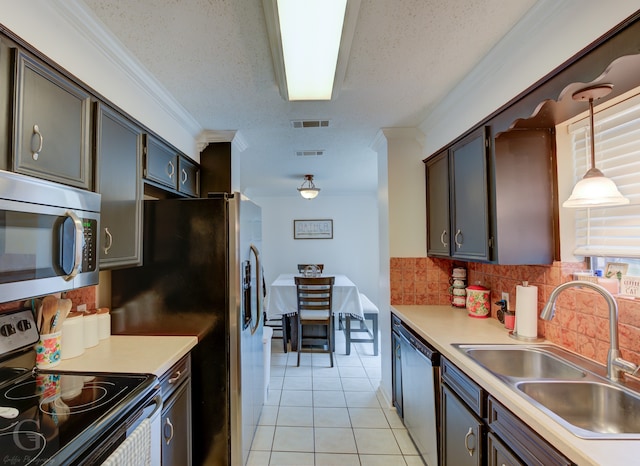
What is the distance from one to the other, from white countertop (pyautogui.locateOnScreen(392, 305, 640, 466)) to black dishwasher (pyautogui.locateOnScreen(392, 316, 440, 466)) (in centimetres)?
9

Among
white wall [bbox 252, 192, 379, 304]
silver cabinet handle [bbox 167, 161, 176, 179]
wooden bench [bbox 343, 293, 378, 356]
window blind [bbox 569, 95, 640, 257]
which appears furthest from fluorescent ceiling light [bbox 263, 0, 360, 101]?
white wall [bbox 252, 192, 379, 304]

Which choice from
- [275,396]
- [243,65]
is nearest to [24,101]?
[243,65]

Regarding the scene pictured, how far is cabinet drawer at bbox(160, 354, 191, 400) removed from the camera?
1.43 meters

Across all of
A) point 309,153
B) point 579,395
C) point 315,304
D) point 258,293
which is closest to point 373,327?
point 315,304

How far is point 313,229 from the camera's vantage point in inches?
230

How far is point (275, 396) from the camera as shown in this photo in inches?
111

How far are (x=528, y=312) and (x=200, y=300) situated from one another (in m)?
1.86

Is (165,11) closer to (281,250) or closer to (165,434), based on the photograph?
(165,434)

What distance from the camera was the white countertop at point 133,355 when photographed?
134 cm

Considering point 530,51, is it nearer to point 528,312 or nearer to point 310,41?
point 310,41

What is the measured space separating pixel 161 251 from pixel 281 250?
4.00m

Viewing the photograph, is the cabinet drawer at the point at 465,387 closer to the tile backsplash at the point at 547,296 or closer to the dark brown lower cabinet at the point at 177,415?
the tile backsplash at the point at 547,296

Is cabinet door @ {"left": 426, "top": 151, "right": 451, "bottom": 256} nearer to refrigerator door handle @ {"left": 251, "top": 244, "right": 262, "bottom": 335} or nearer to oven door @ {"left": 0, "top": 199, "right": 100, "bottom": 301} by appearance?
refrigerator door handle @ {"left": 251, "top": 244, "right": 262, "bottom": 335}

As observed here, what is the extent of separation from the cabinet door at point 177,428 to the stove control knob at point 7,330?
0.71 m
